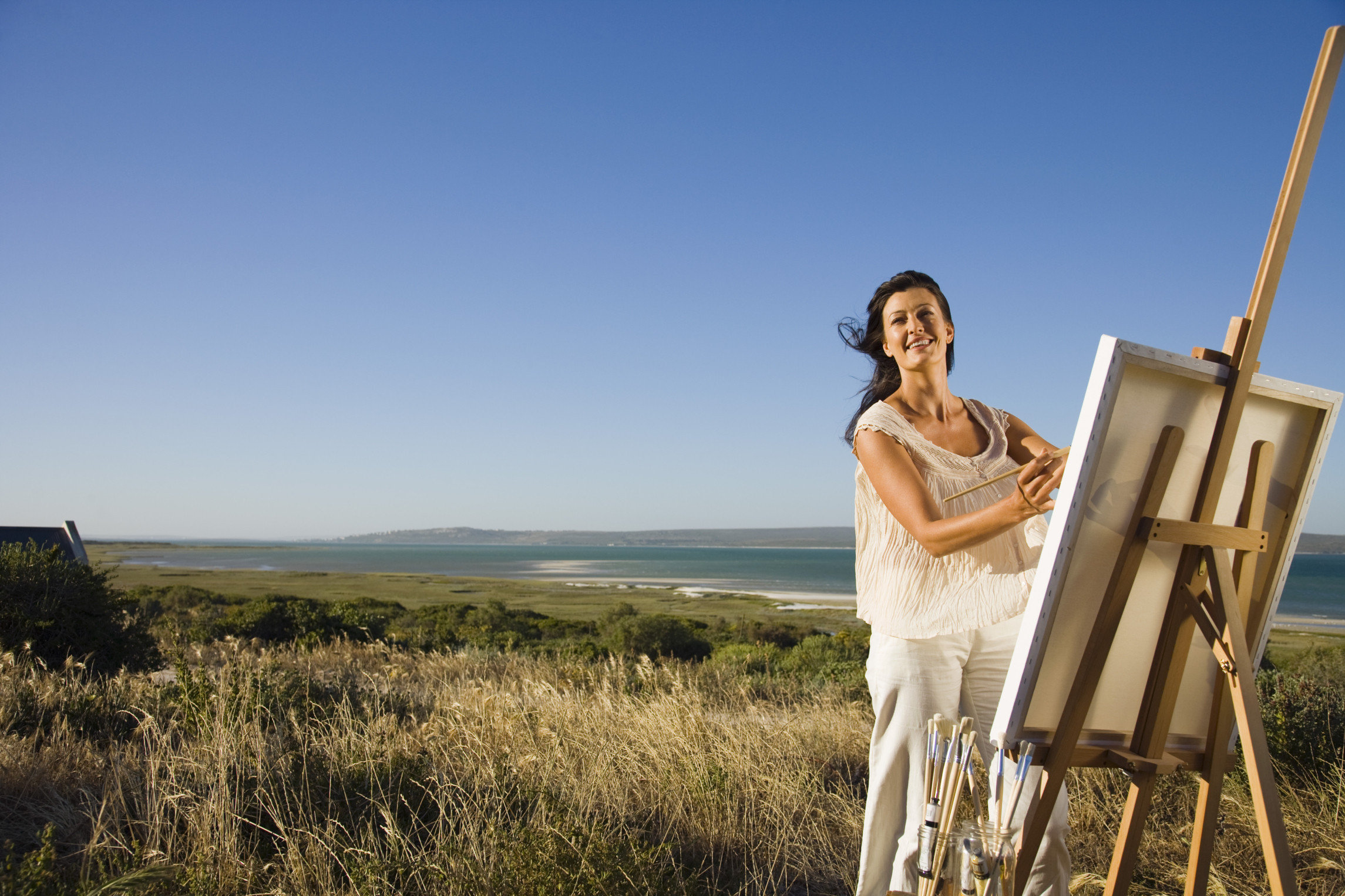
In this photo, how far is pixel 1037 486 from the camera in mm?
1884

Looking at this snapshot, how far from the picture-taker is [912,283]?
2742mm

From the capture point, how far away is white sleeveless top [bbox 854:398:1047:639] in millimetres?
2461

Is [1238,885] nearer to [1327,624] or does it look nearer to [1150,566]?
[1150,566]

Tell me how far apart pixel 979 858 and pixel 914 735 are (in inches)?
36.6

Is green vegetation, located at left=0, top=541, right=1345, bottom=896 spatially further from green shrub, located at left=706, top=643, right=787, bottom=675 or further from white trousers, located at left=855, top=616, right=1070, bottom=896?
green shrub, located at left=706, top=643, right=787, bottom=675

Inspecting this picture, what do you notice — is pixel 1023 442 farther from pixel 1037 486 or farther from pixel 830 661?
pixel 830 661

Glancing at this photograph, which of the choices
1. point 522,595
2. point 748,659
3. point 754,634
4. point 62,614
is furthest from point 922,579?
point 522,595

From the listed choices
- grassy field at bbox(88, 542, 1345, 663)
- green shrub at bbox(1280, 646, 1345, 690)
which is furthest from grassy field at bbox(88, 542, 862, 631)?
green shrub at bbox(1280, 646, 1345, 690)

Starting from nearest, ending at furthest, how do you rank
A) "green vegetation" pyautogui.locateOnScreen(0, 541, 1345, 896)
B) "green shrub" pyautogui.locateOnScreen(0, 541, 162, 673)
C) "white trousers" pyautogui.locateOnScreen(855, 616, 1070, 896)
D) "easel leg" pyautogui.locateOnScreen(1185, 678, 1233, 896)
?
"easel leg" pyautogui.locateOnScreen(1185, 678, 1233, 896)
"white trousers" pyautogui.locateOnScreen(855, 616, 1070, 896)
"green vegetation" pyautogui.locateOnScreen(0, 541, 1345, 896)
"green shrub" pyautogui.locateOnScreen(0, 541, 162, 673)

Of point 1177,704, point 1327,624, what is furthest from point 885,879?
point 1327,624

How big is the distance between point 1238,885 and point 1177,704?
1.97 meters

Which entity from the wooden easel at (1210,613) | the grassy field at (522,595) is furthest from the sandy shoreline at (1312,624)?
the wooden easel at (1210,613)

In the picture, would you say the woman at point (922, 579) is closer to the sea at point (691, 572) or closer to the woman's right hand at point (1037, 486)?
the woman's right hand at point (1037, 486)

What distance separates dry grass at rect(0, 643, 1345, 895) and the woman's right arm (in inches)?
41.4
